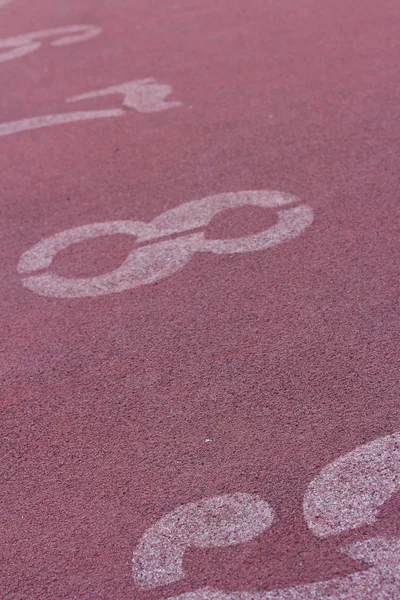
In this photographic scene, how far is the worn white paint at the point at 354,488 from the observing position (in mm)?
3197

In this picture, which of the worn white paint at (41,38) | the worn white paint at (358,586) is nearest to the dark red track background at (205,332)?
the worn white paint at (358,586)

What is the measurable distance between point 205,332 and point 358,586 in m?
1.81

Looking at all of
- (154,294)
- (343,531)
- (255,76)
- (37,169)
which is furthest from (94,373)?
(255,76)

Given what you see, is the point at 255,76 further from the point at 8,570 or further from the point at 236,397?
the point at 8,570

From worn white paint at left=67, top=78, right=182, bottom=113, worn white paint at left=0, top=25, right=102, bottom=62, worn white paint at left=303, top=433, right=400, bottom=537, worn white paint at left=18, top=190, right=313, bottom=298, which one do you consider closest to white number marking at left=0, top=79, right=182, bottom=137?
worn white paint at left=67, top=78, right=182, bottom=113

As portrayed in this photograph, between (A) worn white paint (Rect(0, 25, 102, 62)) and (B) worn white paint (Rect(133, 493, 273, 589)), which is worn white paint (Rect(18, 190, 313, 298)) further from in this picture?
(A) worn white paint (Rect(0, 25, 102, 62))

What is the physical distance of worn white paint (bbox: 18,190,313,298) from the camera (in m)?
5.01

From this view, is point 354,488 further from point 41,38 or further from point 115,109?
point 41,38

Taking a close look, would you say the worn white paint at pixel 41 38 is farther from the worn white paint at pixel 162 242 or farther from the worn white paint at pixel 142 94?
the worn white paint at pixel 162 242

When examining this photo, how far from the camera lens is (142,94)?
7.77m

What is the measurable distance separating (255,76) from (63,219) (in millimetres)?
2899

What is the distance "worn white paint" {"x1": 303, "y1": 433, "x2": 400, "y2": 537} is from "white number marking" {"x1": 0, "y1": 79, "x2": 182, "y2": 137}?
15.4 ft

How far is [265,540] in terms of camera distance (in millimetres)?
3174

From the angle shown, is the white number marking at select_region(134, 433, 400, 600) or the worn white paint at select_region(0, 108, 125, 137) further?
the worn white paint at select_region(0, 108, 125, 137)
